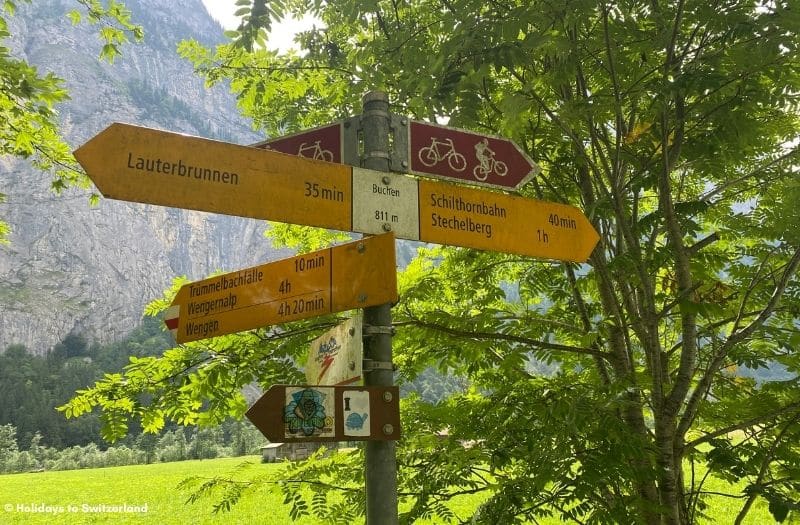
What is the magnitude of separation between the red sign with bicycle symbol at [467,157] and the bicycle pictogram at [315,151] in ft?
1.07

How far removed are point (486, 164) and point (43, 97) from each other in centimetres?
537

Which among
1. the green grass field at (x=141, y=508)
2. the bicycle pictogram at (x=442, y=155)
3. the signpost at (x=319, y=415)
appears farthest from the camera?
the green grass field at (x=141, y=508)

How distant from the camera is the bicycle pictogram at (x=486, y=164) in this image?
223 centimetres

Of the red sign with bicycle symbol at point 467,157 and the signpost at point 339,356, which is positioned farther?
the red sign with bicycle symbol at point 467,157

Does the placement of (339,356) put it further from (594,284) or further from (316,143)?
(594,284)

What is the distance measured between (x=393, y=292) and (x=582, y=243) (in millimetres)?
933

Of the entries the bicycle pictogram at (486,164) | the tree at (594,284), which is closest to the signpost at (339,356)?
the bicycle pictogram at (486,164)

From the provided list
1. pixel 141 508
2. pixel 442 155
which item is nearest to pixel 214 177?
pixel 442 155

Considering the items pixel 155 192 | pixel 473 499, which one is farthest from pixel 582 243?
pixel 473 499

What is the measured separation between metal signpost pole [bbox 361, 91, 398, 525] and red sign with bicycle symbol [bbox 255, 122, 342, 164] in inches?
5.2

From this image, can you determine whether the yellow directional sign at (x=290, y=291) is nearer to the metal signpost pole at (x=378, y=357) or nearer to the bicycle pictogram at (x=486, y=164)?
the metal signpost pole at (x=378, y=357)

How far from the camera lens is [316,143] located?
7.27 ft

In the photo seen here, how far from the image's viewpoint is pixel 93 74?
156 meters

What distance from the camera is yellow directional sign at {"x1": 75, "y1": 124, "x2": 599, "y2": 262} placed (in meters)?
1.78
